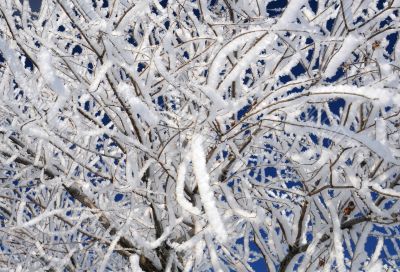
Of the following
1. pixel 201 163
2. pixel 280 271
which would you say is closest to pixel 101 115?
pixel 280 271

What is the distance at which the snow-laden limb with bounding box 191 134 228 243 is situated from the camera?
100 cm

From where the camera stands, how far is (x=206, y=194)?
Answer: 3.51 feet

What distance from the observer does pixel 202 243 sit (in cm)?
226

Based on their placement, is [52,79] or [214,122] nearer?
[52,79]

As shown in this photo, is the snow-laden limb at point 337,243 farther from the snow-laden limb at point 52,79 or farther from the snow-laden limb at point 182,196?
the snow-laden limb at point 52,79

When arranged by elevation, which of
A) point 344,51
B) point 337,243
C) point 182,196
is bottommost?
point 337,243

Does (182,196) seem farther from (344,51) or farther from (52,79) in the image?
(344,51)

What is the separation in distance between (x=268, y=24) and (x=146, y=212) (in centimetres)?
222

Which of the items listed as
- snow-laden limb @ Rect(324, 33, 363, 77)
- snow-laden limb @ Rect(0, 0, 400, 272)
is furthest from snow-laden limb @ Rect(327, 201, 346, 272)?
snow-laden limb @ Rect(324, 33, 363, 77)

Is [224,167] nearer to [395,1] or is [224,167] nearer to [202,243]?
[202,243]

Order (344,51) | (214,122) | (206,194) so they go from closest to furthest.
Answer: (206,194) → (344,51) → (214,122)

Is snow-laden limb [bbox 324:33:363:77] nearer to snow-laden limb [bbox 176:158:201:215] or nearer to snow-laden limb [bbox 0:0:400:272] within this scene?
snow-laden limb [bbox 0:0:400:272]

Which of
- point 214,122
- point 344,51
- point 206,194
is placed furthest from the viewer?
Answer: point 214,122

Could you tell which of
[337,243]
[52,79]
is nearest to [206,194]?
[52,79]
